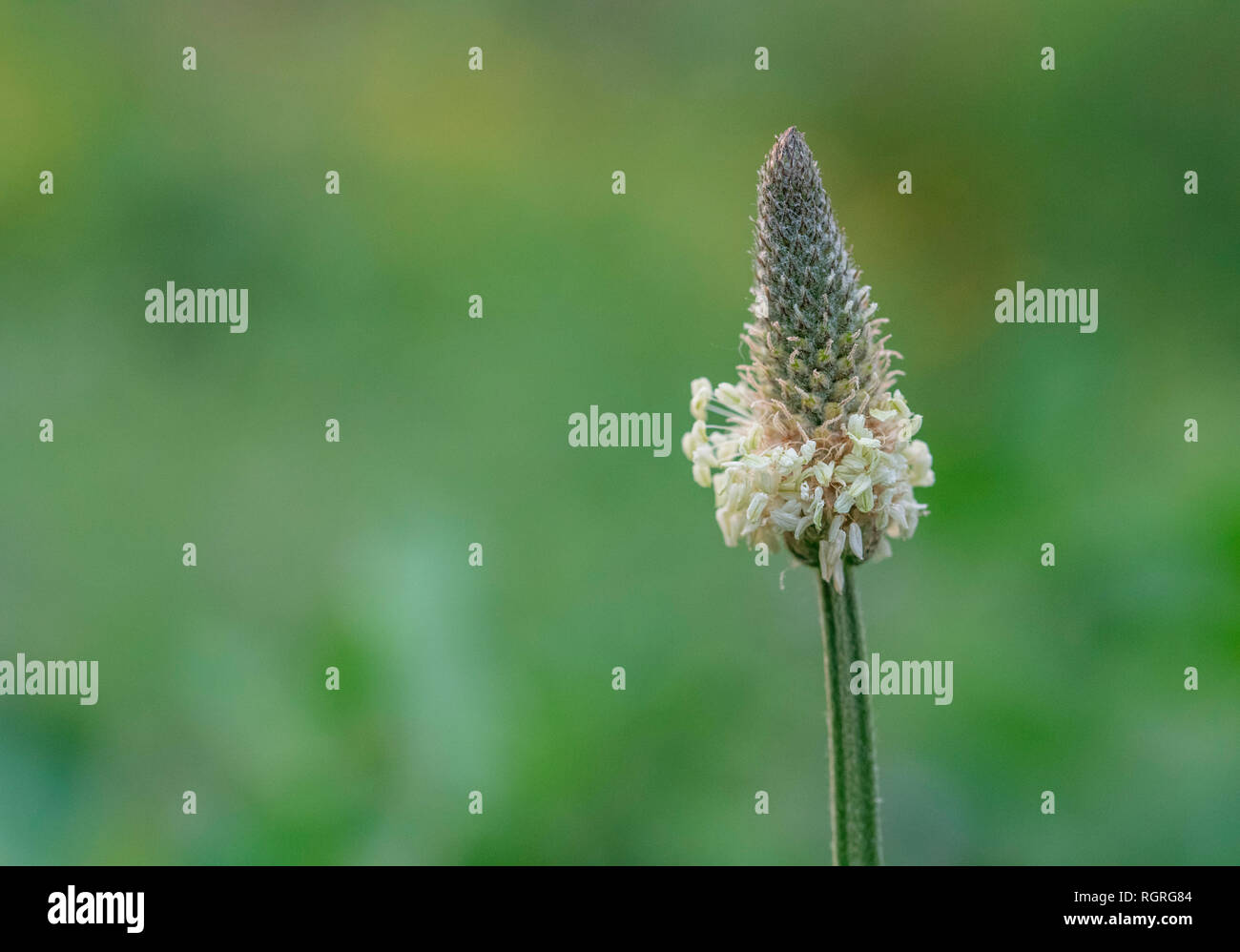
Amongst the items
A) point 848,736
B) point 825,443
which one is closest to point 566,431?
point 825,443

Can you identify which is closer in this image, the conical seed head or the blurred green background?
the conical seed head

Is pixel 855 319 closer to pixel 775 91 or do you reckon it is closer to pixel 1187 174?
pixel 1187 174

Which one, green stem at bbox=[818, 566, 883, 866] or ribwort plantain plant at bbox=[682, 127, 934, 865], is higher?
ribwort plantain plant at bbox=[682, 127, 934, 865]

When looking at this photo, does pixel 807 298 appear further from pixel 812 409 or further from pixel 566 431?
pixel 566 431

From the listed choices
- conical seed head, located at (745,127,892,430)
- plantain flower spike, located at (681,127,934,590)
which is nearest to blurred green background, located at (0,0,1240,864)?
plantain flower spike, located at (681,127,934,590)

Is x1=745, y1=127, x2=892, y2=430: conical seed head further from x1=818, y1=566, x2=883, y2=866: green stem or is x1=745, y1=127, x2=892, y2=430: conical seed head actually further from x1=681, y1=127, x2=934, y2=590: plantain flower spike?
x1=818, y1=566, x2=883, y2=866: green stem

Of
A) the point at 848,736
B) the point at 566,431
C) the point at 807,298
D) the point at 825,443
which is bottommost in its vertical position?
the point at 848,736
